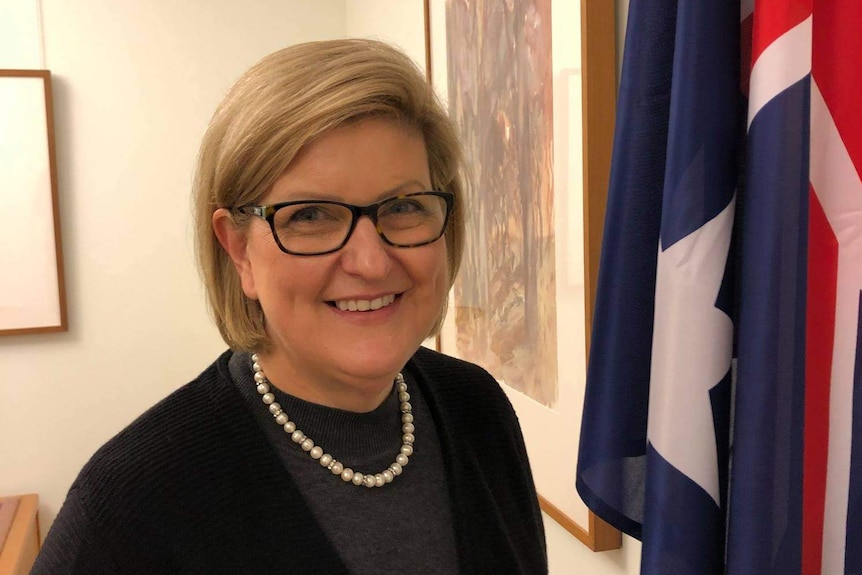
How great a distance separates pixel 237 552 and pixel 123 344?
86.6 inches

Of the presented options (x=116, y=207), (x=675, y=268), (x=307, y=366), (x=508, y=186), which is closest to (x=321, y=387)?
(x=307, y=366)

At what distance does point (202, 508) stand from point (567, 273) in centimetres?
71

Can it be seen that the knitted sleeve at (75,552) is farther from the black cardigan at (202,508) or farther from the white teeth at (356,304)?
the white teeth at (356,304)

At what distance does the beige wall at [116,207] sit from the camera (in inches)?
105

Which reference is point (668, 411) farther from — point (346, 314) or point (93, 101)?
point (93, 101)

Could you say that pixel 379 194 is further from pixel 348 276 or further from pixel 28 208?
pixel 28 208

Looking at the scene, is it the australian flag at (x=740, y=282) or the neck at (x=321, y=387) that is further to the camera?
the neck at (x=321, y=387)

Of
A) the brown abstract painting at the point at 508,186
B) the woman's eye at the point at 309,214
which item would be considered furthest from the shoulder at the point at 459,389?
the woman's eye at the point at 309,214

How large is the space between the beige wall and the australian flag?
76.4 inches

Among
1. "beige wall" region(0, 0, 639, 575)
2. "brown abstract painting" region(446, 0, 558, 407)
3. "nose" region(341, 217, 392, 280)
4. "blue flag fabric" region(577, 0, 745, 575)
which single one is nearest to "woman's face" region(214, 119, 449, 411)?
"nose" region(341, 217, 392, 280)

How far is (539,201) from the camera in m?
1.35

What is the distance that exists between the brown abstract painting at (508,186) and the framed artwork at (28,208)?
1.60 m

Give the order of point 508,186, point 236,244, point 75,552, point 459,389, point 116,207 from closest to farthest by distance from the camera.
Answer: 1. point 75,552
2. point 236,244
3. point 459,389
4. point 508,186
5. point 116,207

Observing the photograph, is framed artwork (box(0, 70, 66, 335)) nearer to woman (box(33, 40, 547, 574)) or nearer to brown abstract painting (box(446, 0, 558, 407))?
brown abstract painting (box(446, 0, 558, 407))
